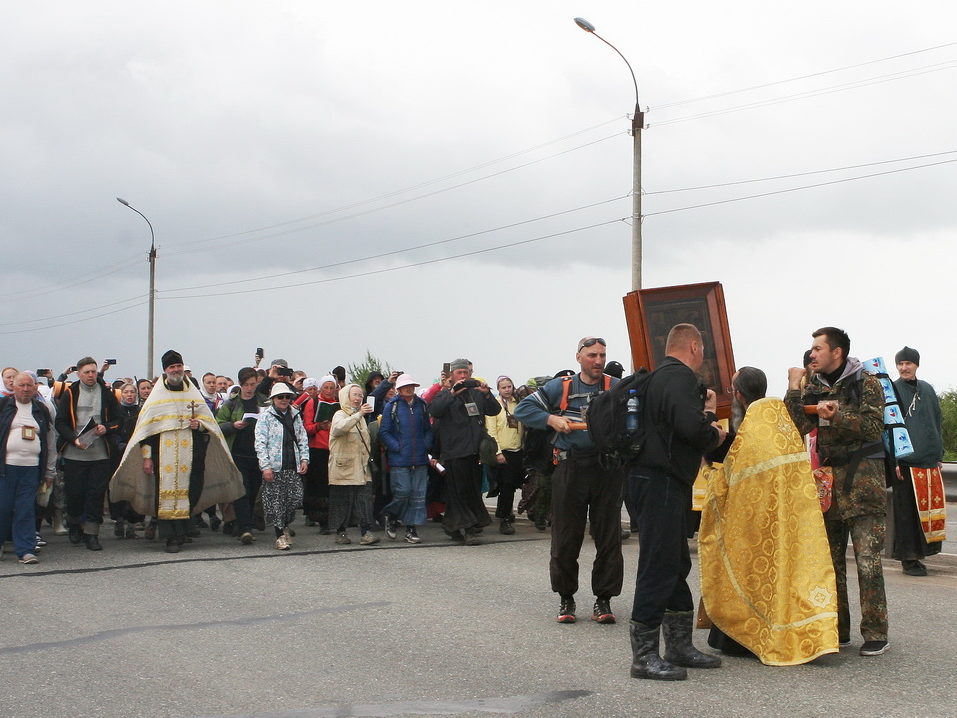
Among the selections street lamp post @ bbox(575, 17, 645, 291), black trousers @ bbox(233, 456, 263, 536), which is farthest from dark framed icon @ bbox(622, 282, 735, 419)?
street lamp post @ bbox(575, 17, 645, 291)

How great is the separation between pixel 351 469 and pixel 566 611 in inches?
215

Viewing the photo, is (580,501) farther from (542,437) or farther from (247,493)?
(247,493)

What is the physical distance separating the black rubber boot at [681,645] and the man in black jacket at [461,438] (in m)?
6.44

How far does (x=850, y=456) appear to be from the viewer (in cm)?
720

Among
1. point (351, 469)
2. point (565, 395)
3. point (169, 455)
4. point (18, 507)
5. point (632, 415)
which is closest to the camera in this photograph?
point (632, 415)

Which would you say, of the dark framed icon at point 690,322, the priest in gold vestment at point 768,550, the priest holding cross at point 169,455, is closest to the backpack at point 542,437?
the dark framed icon at point 690,322

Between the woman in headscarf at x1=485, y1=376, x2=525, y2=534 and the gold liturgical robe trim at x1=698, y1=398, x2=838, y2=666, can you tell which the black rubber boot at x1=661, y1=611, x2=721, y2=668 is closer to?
the gold liturgical robe trim at x1=698, y1=398, x2=838, y2=666

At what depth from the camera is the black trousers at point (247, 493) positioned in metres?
13.5

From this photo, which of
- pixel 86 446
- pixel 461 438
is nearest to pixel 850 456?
pixel 461 438

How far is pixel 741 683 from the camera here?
6285 millimetres

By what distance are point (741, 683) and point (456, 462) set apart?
23.9ft

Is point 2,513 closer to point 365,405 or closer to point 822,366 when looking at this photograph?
point 365,405

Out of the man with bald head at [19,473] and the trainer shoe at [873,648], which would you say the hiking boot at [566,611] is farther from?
the man with bald head at [19,473]

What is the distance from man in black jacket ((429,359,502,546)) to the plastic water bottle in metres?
6.41
